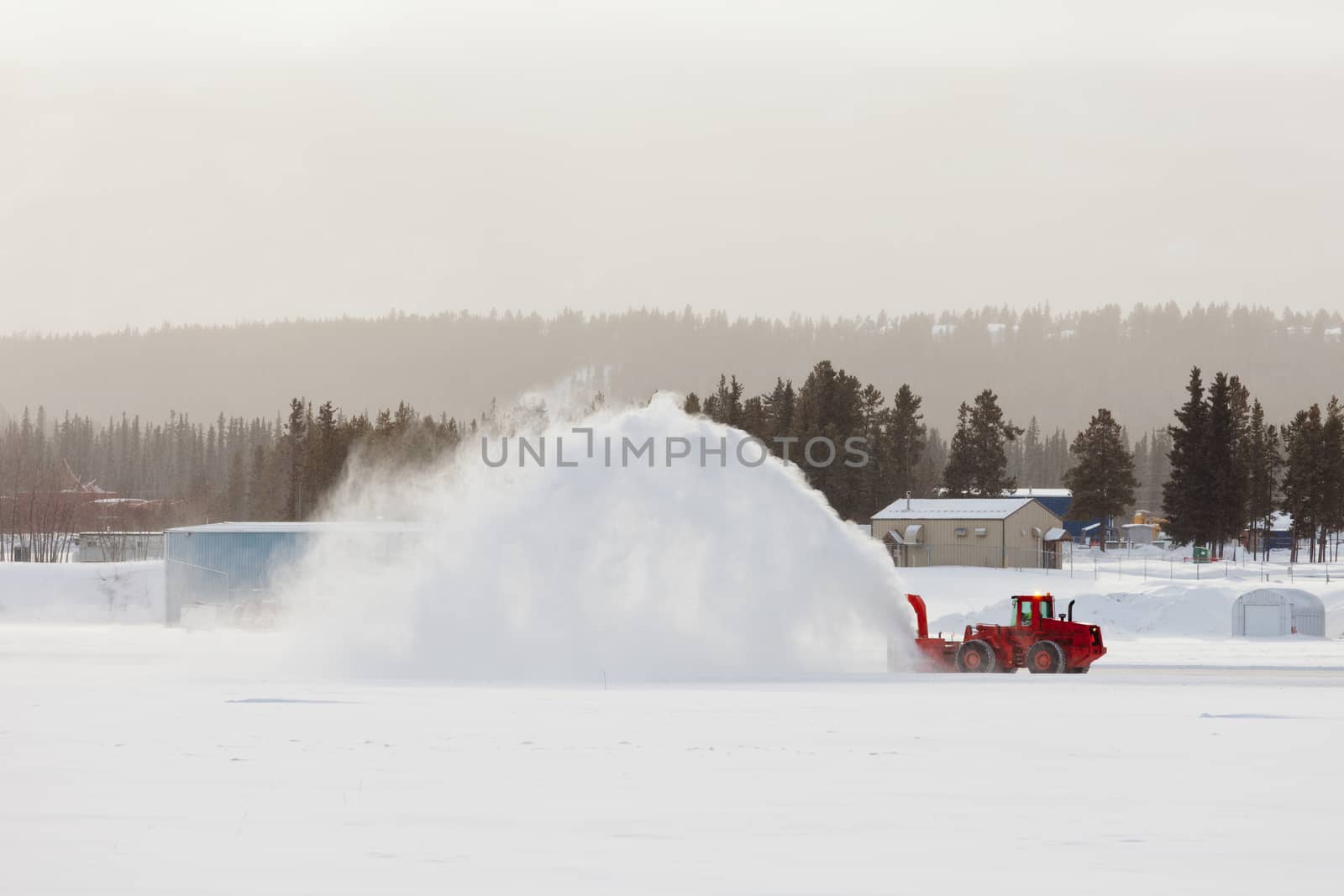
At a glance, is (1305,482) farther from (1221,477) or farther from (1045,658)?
(1045,658)

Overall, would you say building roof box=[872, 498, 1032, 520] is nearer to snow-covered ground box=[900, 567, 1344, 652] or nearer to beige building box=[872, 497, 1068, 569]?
beige building box=[872, 497, 1068, 569]

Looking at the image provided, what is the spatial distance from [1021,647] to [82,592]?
186ft

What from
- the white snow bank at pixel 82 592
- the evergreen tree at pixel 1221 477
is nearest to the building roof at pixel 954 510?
the evergreen tree at pixel 1221 477

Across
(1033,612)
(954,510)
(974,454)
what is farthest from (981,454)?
(1033,612)

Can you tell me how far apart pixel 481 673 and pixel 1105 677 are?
507 inches

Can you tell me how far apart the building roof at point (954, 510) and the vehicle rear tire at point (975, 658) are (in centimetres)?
5897

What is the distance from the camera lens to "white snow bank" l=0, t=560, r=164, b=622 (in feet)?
220

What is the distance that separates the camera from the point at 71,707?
72.1ft

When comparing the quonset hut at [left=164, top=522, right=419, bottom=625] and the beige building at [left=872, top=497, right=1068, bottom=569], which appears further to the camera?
the beige building at [left=872, top=497, right=1068, bottom=569]

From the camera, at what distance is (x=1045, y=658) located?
30344 mm

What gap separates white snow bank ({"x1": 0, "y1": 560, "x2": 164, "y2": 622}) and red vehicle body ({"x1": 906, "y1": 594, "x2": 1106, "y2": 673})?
45.9 meters

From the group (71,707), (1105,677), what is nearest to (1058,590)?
(1105,677)

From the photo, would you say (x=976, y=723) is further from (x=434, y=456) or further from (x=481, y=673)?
(x=434, y=456)

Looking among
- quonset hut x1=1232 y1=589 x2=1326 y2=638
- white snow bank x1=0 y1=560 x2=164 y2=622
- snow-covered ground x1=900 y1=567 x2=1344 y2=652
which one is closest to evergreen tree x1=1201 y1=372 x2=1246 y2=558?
snow-covered ground x1=900 y1=567 x2=1344 y2=652
